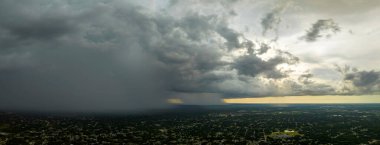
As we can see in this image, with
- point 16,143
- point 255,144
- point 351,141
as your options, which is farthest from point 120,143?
point 351,141

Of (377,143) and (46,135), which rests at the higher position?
(46,135)

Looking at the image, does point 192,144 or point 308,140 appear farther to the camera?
point 308,140

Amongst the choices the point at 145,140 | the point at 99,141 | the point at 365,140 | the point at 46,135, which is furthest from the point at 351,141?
the point at 46,135

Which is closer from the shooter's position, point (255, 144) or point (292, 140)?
point (255, 144)

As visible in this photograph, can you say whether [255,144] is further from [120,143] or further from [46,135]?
[46,135]

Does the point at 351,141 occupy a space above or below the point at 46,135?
below

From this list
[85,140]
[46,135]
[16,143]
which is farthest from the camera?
A: [46,135]

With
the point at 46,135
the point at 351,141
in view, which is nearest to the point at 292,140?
the point at 351,141

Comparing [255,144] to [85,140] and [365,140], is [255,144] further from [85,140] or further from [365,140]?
[85,140]

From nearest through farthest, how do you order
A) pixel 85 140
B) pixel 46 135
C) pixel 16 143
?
pixel 16 143, pixel 85 140, pixel 46 135
